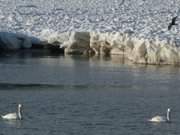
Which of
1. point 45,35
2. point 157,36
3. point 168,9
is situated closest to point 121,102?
point 157,36

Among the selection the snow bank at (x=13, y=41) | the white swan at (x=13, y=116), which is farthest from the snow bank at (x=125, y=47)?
the white swan at (x=13, y=116)

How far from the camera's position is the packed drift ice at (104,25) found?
32750 mm

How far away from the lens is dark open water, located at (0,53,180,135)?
778 inches

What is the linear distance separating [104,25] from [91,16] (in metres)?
3.84

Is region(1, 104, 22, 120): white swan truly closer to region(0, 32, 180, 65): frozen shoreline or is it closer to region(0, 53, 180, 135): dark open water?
region(0, 53, 180, 135): dark open water

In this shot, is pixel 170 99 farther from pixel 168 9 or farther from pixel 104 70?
pixel 168 9

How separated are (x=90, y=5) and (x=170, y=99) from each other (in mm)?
26696

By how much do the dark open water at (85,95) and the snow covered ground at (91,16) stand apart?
Result: 4.91m

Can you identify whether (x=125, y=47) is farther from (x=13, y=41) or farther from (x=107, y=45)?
(x=13, y=41)

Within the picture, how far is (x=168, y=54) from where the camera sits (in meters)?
32.1

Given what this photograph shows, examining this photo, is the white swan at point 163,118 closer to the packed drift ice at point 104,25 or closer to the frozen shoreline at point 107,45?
the packed drift ice at point 104,25

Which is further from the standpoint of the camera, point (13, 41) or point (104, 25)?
point (104, 25)

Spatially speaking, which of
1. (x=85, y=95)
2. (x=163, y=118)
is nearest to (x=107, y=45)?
(x=85, y=95)

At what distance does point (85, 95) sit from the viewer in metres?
24.6
